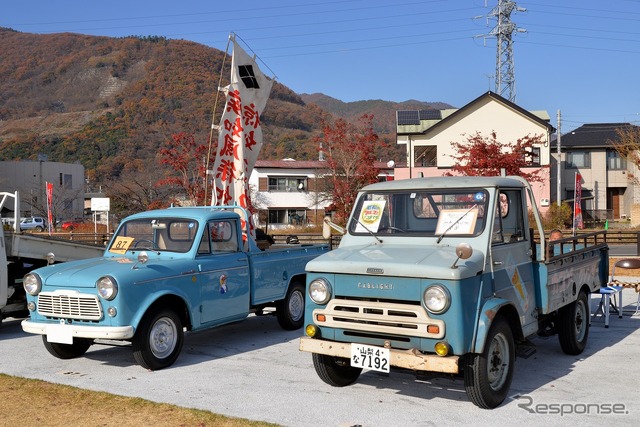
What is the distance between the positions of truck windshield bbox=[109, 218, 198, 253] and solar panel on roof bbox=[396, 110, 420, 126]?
110 ft

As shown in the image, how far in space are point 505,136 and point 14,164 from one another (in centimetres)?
4186

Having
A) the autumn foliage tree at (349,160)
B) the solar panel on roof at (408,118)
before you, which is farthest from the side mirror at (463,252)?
the solar panel on roof at (408,118)

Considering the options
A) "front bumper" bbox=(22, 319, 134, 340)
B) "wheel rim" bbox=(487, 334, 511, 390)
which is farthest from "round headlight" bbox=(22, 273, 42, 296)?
"wheel rim" bbox=(487, 334, 511, 390)

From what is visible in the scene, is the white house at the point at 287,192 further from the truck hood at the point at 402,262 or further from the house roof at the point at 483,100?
the truck hood at the point at 402,262

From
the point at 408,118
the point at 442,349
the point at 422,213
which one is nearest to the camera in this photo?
the point at 442,349

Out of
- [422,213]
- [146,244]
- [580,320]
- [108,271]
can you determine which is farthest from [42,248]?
[580,320]

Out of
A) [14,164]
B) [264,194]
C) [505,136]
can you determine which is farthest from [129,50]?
[505,136]

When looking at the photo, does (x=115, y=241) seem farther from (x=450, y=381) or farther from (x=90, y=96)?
(x=90, y=96)

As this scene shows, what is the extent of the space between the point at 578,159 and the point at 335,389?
4177 cm

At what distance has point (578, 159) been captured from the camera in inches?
1710

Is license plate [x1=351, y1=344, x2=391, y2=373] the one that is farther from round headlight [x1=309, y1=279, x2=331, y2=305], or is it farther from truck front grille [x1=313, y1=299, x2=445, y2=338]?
round headlight [x1=309, y1=279, x2=331, y2=305]

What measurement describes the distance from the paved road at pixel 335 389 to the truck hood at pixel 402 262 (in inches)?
48.8

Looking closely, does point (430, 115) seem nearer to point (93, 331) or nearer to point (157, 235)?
point (157, 235)

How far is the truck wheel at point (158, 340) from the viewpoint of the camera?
22.5ft
